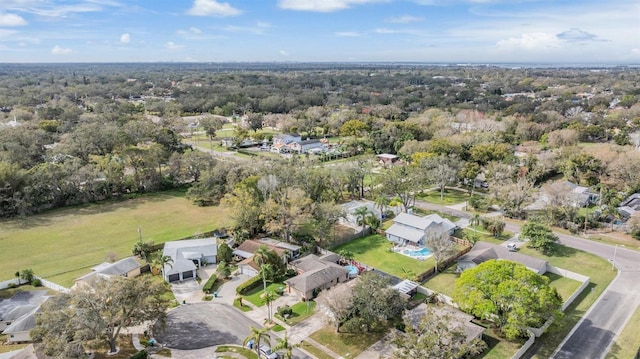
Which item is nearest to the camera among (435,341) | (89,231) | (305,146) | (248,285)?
(435,341)

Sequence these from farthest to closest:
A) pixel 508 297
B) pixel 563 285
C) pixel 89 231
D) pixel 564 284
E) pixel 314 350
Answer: pixel 89 231, pixel 564 284, pixel 563 285, pixel 314 350, pixel 508 297

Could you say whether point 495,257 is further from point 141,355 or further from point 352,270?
point 141,355

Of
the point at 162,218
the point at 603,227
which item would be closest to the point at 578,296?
the point at 603,227

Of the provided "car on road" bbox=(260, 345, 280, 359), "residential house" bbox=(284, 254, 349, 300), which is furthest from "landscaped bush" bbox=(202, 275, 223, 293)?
"car on road" bbox=(260, 345, 280, 359)

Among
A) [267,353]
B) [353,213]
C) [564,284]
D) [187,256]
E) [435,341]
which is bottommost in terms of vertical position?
[564,284]

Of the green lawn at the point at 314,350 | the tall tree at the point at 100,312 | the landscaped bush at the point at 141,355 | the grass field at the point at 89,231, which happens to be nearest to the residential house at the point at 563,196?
the green lawn at the point at 314,350

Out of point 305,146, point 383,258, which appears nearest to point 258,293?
point 383,258

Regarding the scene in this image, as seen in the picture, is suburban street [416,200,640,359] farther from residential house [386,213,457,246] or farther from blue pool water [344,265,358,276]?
blue pool water [344,265,358,276]
